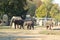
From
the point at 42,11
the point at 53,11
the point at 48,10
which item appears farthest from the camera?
the point at 48,10

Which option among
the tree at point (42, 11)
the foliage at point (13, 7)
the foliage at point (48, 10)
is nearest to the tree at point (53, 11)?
the foliage at point (48, 10)

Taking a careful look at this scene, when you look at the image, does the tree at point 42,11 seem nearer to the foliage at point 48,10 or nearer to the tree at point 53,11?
the foliage at point 48,10

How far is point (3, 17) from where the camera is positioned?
62594mm

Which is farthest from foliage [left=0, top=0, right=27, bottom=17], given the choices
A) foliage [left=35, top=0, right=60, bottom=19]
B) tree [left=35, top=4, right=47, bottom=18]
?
foliage [left=35, top=0, right=60, bottom=19]

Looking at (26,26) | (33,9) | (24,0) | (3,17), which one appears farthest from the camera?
(33,9)

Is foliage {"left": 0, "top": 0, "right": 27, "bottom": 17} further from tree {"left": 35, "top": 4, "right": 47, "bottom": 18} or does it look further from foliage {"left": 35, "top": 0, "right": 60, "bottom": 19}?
foliage {"left": 35, "top": 0, "right": 60, "bottom": 19}

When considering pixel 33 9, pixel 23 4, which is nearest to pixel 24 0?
pixel 23 4

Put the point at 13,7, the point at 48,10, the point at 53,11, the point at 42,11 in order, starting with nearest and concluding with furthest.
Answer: the point at 13,7 < the point at 53,11 < the point at 42,11 < the point at 48,10

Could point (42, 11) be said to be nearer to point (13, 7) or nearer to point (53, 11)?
point (53, 11)

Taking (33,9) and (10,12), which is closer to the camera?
(10,12)

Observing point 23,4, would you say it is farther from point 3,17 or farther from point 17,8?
point 3,17

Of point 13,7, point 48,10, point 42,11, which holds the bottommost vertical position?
point 42,11

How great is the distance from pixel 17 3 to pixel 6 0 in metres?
2.58

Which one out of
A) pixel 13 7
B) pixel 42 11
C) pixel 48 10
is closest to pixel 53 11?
pixel 48 10
